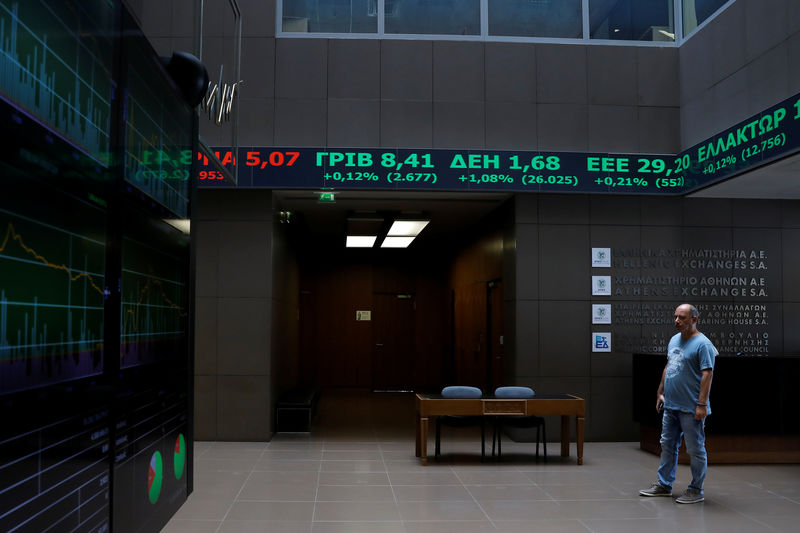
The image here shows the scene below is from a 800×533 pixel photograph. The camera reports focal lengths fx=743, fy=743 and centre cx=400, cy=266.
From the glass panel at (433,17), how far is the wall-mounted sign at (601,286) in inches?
133

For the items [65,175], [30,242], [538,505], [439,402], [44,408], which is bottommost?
[538,505]

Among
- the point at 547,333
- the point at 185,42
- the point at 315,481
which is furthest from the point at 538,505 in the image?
the point at 185,42

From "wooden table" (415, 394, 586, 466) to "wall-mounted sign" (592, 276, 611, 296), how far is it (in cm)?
172

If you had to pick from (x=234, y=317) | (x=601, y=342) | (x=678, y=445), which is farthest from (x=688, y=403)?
(x=234, y=317)

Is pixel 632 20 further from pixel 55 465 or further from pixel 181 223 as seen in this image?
pixel 55 465

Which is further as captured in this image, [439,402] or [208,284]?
[208,284]

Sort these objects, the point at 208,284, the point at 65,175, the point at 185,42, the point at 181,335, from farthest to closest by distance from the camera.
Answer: the point at 208,284, the point at 185,42, the point at 181,335, the point at 65,175

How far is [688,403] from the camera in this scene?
6059mm

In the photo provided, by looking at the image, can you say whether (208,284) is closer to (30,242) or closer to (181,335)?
(181,335)

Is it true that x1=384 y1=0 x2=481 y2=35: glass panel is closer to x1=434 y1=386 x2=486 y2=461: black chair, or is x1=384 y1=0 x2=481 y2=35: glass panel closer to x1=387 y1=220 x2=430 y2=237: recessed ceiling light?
x1=387 y1=220 x2=430 y2=237: recessed ceiling light

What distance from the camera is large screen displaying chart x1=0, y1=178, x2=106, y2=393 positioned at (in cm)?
197

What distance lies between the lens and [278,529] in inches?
205

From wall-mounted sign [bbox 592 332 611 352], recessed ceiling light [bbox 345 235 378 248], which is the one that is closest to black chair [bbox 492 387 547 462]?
wall-mounted sign [bbox 592 332 611 352]

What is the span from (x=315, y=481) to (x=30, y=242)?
5091mm
